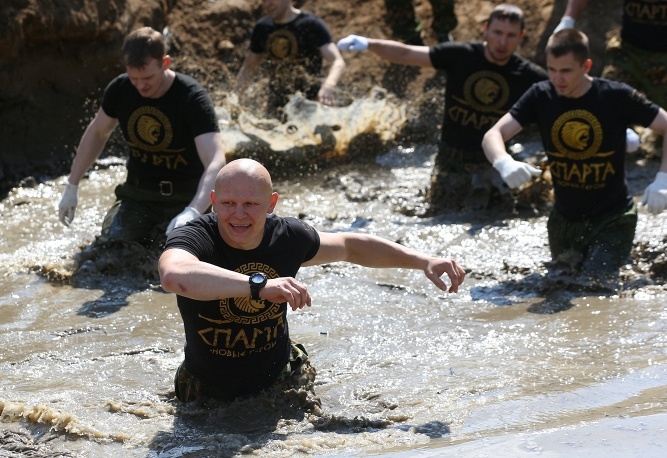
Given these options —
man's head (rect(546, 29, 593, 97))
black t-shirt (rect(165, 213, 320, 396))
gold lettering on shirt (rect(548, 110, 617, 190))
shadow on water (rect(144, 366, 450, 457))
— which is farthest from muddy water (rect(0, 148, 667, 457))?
man's head (rect(546, 29, 593, 97))

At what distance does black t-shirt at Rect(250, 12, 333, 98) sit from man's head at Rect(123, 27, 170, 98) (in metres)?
2.94

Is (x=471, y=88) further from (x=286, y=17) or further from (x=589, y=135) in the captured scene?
(x=286, y=17)

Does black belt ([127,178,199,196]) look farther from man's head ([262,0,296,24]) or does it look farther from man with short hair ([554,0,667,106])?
man with short hair ([554,0,667,106])

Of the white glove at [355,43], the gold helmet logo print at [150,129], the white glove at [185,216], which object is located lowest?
the white glove at [185,216]

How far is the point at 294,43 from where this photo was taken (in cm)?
961

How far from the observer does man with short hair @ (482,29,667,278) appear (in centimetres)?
658

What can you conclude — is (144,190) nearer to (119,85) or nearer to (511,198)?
(119,85)

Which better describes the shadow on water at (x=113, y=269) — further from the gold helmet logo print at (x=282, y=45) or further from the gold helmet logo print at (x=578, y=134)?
the gold helmet logo print at (x=282, y=45)

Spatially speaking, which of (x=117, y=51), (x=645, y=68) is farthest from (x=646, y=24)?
(x=117, y=51)

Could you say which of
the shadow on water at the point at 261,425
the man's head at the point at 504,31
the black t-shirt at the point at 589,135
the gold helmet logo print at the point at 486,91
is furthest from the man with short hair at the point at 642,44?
the shadow on water at the point at 261,425

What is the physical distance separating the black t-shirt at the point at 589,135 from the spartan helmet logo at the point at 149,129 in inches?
82.2

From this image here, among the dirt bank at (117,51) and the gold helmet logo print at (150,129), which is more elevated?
the dirt bank at (117,51)

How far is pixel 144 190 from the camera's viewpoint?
7.15 metres

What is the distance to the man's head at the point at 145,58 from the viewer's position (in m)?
6.58
